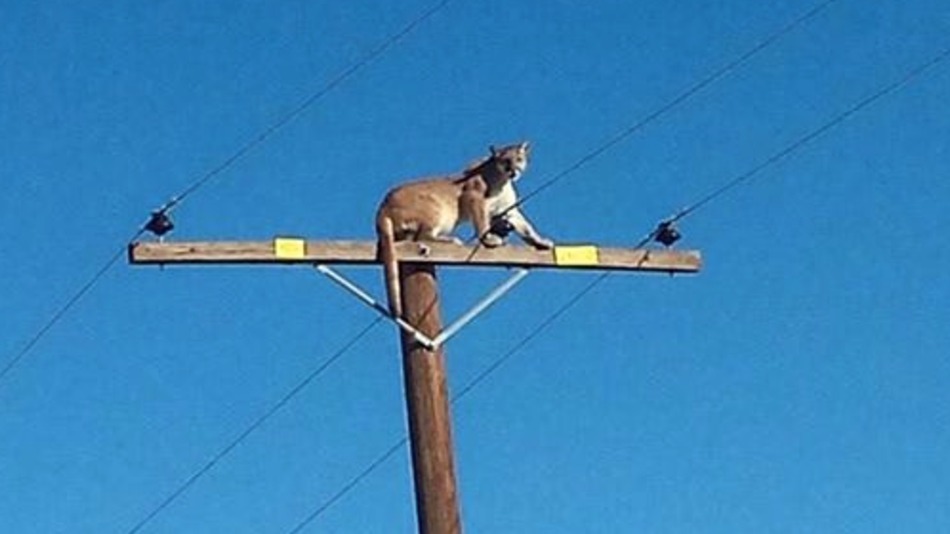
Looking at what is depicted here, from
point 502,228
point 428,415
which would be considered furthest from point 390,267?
point 502,228

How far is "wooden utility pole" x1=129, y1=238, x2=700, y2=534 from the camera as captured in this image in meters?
11.4

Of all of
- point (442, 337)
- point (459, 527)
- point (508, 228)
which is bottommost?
point (459, 527)

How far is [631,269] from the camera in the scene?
495 inches

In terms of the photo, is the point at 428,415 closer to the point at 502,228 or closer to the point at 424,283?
the point at 424,283

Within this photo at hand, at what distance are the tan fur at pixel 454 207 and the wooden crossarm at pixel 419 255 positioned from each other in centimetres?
14

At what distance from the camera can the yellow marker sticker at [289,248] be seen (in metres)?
11.7

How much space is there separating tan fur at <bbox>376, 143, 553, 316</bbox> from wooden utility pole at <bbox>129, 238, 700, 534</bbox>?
125 mm

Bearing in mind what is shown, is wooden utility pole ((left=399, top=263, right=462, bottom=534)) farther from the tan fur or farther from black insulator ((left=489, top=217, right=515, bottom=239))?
black insulator ((left=489, top=217, right=515, bottom=239))

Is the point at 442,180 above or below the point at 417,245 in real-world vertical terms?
above

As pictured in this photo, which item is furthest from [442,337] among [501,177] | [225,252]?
[501,177]

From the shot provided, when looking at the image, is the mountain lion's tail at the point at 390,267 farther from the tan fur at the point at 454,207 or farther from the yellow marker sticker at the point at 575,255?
the yellow marker sticker at the point at 575,255

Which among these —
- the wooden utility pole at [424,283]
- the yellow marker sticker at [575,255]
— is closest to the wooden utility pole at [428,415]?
the wooden utility pole at [424,283]

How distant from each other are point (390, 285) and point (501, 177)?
234cm

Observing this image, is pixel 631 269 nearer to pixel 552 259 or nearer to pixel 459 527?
pixel 552 259
